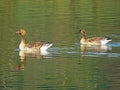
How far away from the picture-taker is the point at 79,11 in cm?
4516

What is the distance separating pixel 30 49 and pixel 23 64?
3833mm

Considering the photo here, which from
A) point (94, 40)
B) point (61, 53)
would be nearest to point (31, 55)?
point (61, 53)

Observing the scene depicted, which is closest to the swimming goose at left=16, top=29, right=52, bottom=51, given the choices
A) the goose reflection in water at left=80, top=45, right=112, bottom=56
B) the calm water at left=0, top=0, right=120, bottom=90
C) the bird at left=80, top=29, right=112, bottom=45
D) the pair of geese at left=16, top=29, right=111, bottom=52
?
the pair of geese at left=16, top=29, right=111, bottom=52

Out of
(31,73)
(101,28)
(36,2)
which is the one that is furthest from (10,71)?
(36,2)

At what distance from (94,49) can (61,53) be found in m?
2.23

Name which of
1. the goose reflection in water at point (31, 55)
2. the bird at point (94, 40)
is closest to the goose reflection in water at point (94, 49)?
the bird at point (94, 40)

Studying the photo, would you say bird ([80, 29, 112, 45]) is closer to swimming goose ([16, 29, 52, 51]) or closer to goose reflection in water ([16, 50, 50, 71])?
swimming goose ([16, 29, 52, 51])

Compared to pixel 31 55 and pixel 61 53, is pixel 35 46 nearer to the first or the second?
pixel 31 55

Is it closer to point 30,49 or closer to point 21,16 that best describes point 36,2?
point 21,16

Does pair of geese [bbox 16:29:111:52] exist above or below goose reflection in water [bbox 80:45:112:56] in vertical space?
above

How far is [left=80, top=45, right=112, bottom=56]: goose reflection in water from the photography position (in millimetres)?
27953

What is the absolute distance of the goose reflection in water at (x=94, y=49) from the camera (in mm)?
27953

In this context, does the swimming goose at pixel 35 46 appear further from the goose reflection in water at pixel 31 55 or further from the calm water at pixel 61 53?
the calm water at pixel 61 53

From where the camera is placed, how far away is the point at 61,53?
90.9ft
